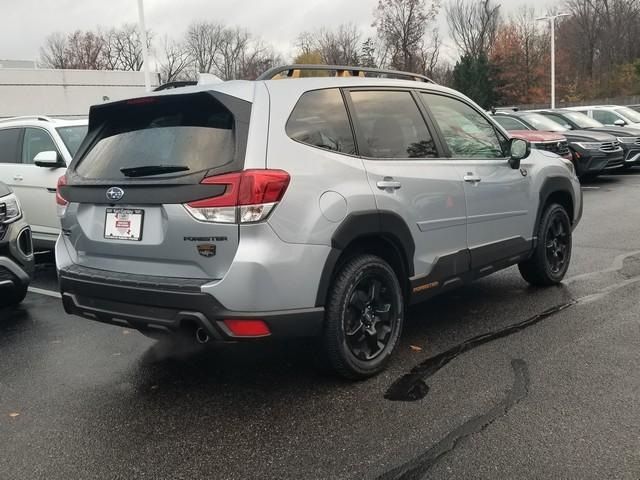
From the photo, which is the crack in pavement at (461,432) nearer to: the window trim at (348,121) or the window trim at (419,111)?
the window trim at (419,111)

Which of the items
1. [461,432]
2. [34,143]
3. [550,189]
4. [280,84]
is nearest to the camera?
[461,432]

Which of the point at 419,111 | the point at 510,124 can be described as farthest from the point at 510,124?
the point at 419,111

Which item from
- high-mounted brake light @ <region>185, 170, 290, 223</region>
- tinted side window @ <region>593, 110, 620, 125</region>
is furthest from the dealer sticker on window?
tinted side window @ <region>593, 110, 620, 125</region>

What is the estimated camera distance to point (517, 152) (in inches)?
198

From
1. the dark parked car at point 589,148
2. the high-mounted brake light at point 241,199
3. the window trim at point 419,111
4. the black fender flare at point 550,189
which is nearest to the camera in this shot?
the high-mounted brake light at point 241,199

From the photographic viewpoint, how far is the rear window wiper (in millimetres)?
3406

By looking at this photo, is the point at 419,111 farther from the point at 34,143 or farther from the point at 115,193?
the point at 34,143

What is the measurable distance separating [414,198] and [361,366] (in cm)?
111

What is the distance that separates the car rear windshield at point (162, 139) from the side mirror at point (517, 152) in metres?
2.60

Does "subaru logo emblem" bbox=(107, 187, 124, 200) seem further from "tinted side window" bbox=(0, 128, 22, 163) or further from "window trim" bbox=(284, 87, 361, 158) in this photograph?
"tinted side window" bbox=(0, 128, 22, 163)

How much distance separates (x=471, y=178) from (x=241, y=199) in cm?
207

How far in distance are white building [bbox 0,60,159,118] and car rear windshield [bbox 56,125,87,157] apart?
24.6 meters

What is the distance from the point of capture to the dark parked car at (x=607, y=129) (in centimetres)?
1498

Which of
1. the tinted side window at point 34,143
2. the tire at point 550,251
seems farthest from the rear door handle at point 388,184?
the tinted side window at point 34,143
